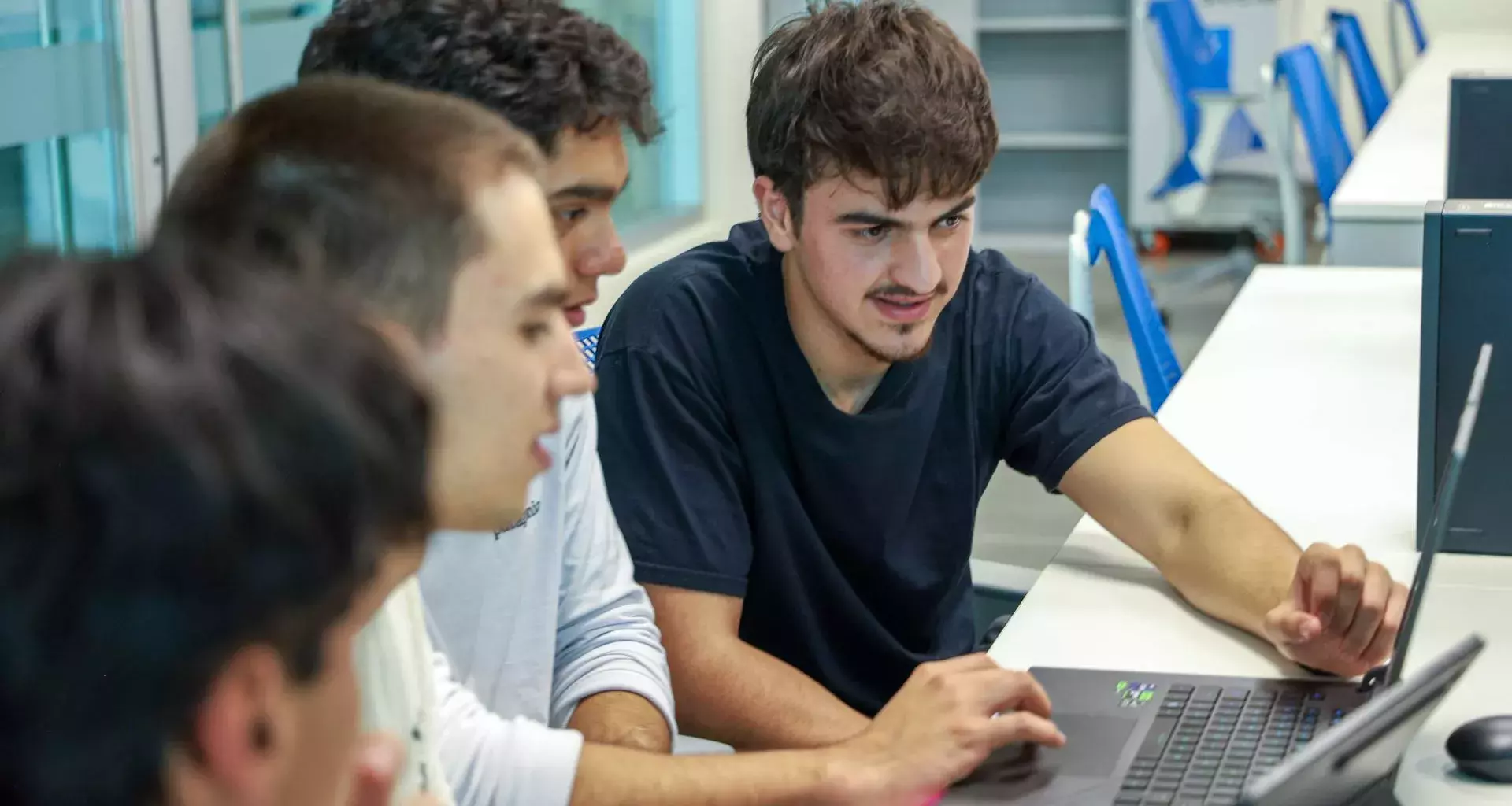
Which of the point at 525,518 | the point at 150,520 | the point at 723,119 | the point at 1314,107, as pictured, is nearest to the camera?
A: the point at 150,520

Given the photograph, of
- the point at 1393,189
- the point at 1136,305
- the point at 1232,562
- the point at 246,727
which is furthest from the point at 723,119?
the point at 246,727

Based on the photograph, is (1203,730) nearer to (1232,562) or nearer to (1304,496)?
(1232,562)

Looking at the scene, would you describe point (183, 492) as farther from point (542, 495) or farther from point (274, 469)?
point (542, 495)

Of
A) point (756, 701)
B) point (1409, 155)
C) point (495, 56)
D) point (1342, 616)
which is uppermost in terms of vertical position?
point (495, 56)

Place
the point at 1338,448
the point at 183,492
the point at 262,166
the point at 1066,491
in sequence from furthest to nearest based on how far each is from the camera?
1. the point at 1338,448
2. the point at 1066,491
3. the point at 262,166
4. the point at 183,492

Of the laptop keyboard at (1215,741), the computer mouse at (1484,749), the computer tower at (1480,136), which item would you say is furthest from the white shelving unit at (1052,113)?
the computer mouse at (1484,749)

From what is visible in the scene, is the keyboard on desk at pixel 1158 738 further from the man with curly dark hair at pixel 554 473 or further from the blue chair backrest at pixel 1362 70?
the blue chair backrest at pixel 1362 70

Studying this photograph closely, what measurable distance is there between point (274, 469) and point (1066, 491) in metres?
1.38

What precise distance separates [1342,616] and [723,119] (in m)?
4.50

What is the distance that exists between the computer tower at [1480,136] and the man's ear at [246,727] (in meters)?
2.10

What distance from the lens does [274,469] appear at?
44cm

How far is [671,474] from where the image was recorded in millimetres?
1565

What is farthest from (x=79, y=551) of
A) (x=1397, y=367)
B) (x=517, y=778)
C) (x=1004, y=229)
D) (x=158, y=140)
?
(x=1004, y=229)

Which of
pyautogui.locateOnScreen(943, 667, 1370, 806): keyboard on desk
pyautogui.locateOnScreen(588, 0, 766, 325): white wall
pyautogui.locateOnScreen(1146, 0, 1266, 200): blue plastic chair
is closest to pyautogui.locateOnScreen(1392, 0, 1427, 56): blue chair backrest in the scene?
pyautogui.locateOnScreen(1146, 0, 1266, 200): blue plastic chair
